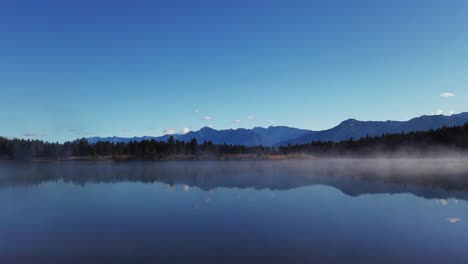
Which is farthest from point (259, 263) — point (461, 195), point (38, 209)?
point (461, 195)

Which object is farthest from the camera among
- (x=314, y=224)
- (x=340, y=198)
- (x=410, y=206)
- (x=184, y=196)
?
(x=184, y=196)

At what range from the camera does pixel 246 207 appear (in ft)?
97.7

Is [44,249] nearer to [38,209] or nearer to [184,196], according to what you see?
[38,209]

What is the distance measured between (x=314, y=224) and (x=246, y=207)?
8.91m

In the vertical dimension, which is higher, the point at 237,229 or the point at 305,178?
the point at 237,229

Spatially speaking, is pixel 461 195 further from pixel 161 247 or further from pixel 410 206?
pixel 161 247

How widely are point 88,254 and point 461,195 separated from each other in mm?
42917

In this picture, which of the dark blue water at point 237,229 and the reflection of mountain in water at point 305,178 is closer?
the dark blue water at point 237,229

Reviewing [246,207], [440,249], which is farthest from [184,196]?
[440,249]

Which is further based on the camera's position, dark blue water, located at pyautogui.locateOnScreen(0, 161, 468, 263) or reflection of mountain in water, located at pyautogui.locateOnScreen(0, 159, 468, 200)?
reflection of mountain in water, located at pyautogui.locateOnScreen(0, 159, 468, 200)

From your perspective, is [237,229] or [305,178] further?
[305,178]

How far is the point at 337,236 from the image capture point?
19031 millimetres

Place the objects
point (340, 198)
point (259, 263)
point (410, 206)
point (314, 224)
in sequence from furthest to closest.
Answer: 1. point (340, 198)
2. point (410, 206)
3. point (314, 224)
4. point (259, 263)

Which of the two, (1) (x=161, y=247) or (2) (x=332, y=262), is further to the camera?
(1) (x=161, y=247)
